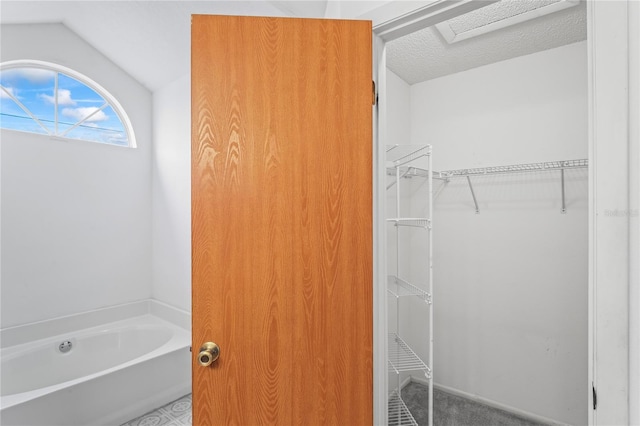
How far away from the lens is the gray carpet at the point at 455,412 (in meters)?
2.00

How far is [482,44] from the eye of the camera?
6.48ft

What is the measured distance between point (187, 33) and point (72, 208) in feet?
5.33

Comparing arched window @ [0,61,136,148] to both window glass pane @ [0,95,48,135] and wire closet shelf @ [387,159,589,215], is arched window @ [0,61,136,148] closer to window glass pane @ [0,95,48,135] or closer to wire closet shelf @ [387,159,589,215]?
window glass pane @ [0,95,48,135]

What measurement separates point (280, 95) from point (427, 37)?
1.34 meters

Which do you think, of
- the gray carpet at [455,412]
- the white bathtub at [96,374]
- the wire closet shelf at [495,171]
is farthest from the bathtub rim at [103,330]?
the wire closet shelf at [495,171]

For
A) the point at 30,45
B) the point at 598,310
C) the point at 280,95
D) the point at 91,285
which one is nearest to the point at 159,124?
the point at 30,45

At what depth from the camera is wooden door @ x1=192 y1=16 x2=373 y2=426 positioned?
Answer: 1.07m

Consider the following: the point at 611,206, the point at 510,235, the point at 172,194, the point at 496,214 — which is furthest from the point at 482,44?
Answer: the point at 172,194

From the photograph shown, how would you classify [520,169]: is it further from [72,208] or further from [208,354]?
[72,208]

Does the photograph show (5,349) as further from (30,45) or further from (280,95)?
(280,95)

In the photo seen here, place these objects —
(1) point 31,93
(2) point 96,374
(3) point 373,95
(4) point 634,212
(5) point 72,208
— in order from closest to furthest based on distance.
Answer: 1. (4) point 634,212
2. (3) point 373,95
3. (2) point 96,374
4. (1) point 31,93
5. (5) point 72,208

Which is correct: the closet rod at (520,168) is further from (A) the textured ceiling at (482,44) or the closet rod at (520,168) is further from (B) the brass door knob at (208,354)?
(B) the brass door knob at (208,354)

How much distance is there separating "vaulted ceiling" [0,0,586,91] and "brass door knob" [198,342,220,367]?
1.52m

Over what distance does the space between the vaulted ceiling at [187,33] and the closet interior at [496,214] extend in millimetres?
16
